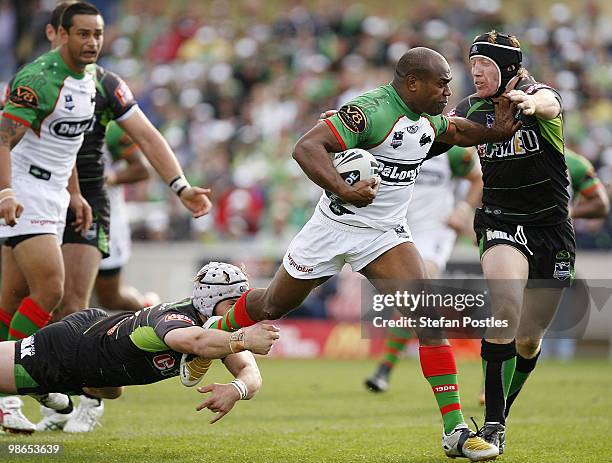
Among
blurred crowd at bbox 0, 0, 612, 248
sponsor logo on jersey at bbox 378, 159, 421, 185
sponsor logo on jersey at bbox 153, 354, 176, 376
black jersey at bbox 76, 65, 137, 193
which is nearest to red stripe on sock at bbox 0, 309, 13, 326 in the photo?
black jersey at bbox 76, 65, 137, 193

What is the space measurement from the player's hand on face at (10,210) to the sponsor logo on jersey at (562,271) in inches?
153

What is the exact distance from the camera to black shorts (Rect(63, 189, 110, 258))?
30.0 feet

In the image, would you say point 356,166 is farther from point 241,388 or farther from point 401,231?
point 241,388

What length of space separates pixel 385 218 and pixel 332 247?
0.40 metres

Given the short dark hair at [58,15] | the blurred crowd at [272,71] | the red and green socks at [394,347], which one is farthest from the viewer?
the blurred crowd at [272,71]

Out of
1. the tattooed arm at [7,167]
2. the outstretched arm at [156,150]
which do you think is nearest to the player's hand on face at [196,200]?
the outstretched arm at [156,150]

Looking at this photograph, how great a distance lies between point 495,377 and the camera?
730cm

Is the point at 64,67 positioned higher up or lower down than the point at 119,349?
higher up

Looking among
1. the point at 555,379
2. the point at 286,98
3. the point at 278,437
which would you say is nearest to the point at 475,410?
the point at 278,437

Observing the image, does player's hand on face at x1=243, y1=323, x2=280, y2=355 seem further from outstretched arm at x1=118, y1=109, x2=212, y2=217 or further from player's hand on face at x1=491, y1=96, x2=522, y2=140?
outstretched arm at x1=118, y1=109, x2=212, y2=217

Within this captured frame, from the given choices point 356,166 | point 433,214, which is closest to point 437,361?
point 356,166

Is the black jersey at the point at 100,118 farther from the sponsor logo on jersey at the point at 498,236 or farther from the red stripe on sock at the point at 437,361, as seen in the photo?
the red stripe on sock at the point at 437,361

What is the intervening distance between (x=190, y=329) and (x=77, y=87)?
2.84 metres

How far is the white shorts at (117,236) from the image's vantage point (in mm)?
10383
